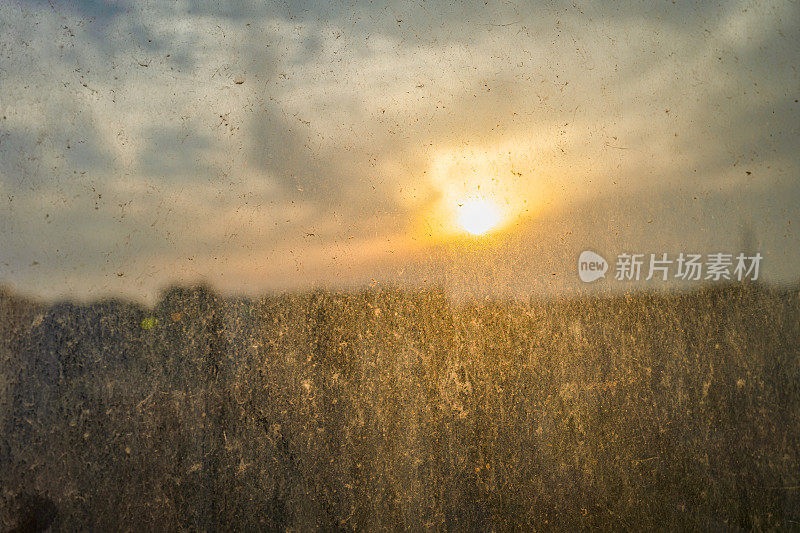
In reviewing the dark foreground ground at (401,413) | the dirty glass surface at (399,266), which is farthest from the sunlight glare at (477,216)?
the dark foreground ground at (401,413)

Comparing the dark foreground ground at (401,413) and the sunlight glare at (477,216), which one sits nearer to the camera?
the dark foreground ground at (401,413)

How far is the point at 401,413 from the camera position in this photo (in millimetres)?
1388

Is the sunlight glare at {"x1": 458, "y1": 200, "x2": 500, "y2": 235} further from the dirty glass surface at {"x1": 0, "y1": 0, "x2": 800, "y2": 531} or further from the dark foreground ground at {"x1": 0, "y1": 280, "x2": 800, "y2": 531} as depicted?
the dark foreground ground at {"x1": 0, "y1": 280, "x2": 800, "y2": 531}

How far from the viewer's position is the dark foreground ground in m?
1.31

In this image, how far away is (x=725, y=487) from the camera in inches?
57.1

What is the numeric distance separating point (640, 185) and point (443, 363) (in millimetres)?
726
